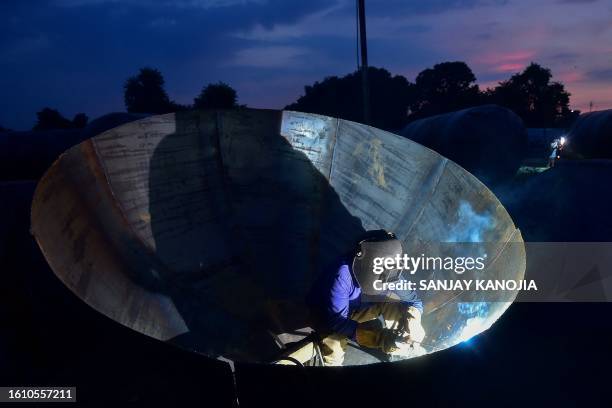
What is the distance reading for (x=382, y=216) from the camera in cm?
496

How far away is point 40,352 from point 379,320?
390 cm

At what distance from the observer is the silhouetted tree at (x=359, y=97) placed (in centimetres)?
3969

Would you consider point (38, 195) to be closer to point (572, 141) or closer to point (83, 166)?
point (83, 166)

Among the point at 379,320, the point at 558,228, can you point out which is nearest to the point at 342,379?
the point at 379,320

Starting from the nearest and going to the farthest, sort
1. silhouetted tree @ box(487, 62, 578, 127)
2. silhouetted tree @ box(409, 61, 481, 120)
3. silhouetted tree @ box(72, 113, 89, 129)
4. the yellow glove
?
the yellow glove → silhouetted tree @ box(72, 113, 89, 129) → silhouetted tree @ box(487, 62, 578, 127) → silhouetted tree @ box(409, 61, 481, 120)

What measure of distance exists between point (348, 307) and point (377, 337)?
407mm

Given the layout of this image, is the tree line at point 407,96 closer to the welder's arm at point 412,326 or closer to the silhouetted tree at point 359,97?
the silhouetted tree at point 359,97

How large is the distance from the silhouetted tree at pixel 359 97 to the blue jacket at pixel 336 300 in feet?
118

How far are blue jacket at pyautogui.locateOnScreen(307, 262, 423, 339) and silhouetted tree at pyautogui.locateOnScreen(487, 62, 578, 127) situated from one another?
3528cm

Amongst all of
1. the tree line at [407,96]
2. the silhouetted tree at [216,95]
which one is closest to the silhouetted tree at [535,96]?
the tree line at [407,96]

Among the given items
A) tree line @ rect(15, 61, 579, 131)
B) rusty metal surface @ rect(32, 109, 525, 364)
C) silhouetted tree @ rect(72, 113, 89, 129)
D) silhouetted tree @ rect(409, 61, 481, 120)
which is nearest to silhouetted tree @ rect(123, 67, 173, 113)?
tree line @ rect(15, 61, 579, 131)

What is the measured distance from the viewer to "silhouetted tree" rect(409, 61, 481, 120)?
37.7m

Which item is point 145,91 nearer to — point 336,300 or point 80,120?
point 80,120

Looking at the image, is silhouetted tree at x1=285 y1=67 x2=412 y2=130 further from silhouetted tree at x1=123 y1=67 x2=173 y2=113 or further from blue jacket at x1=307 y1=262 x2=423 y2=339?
blue jacket at x1=307 y1=262 x2=423 y2=339
